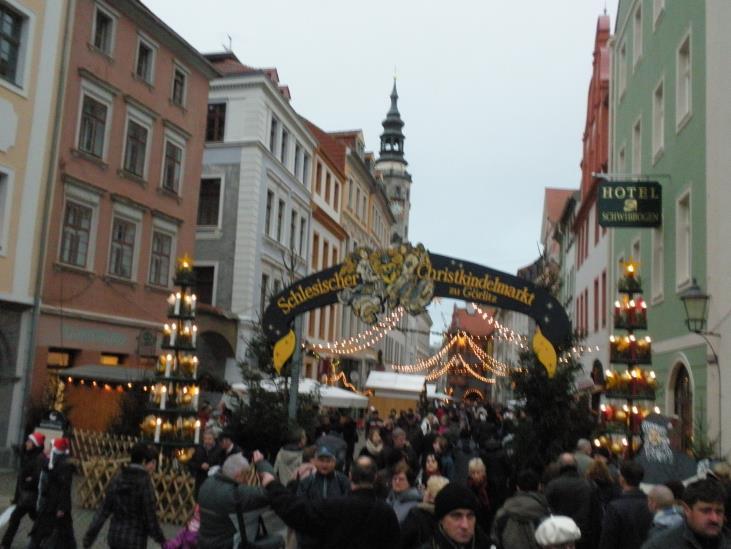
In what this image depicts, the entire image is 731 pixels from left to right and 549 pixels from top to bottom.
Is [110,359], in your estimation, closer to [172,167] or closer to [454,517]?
[172,167]

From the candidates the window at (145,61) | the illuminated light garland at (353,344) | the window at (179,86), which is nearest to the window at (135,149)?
the window at (145,61)

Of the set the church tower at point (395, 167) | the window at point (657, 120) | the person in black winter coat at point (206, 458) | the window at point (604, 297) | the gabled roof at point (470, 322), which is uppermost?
the church tower at point (395, 167)

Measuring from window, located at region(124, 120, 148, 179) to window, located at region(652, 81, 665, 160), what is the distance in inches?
567

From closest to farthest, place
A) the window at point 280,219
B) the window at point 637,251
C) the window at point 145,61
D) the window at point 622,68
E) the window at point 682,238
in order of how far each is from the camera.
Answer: the window at point 682,238 → the window at point 637,251 → the window at point 622,68 → the window at point 145,61 → the window at point 280,219

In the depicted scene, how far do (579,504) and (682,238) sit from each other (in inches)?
407

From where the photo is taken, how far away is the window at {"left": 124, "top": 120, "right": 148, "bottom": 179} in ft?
78.5

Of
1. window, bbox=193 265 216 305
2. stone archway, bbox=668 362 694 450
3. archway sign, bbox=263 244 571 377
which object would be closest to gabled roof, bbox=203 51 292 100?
window, bbox=193 265 216 305

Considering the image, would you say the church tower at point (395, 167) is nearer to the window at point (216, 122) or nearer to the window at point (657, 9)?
the window at point (216, 122)

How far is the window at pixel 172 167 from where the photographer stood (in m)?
26.0

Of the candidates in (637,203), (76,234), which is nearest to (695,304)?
(637,203)

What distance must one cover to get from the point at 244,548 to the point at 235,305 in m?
25.8

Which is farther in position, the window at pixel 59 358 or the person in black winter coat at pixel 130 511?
the window at pixel 59 358

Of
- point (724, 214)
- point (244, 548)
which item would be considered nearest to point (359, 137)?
point (724, 214)

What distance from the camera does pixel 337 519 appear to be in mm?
5234
